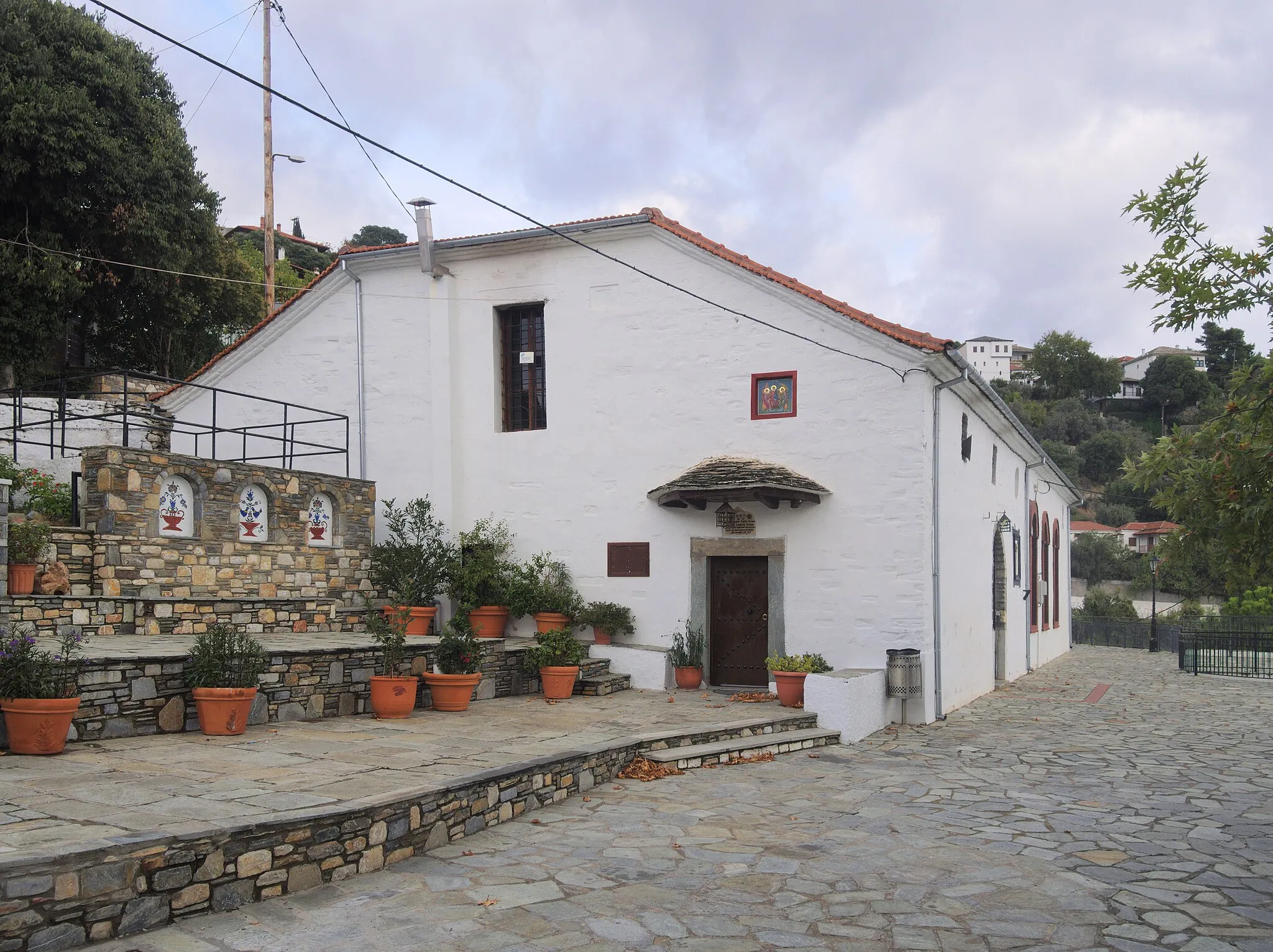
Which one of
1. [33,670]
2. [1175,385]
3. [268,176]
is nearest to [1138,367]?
[1175,385]

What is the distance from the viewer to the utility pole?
72.7 ft

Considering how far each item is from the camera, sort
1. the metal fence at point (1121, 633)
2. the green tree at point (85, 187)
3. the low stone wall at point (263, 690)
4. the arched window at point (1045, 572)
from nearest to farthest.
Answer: the low stone wall at point (263, 690), the green tree at point (85, 187), the arched window at point (1045, 572), the metal fence at point (1121, 633)

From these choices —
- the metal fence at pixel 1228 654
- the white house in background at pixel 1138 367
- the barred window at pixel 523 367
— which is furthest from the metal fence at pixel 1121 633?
the white house in background at pixel 1138 367

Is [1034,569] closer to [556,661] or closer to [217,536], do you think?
[556,661]

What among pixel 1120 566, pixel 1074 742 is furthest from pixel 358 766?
pixel 1120 566

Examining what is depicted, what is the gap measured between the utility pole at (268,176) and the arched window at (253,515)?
10.3 m

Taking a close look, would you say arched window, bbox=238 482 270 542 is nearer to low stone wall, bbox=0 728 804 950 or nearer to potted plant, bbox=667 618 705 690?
potted plant, bbox=667 618 705 690

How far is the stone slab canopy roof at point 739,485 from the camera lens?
12516mm

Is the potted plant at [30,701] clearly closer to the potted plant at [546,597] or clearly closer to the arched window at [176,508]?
the arched window at [176,508]

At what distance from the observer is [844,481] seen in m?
12.9

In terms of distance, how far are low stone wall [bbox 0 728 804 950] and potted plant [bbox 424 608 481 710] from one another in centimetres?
340

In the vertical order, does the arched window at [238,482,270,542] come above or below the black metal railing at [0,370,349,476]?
below

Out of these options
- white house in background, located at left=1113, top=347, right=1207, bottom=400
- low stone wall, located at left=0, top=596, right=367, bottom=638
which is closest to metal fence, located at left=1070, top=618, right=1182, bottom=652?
low stone wall, located at left=0, top=596, right=367, bottom=638

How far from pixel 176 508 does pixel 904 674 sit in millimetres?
8971
